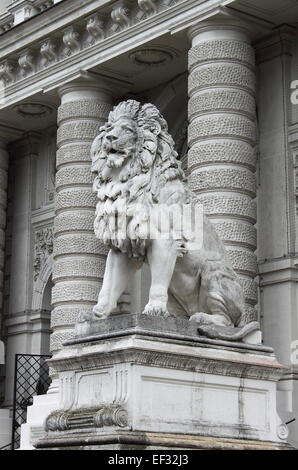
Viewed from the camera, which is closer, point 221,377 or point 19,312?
point 221,377

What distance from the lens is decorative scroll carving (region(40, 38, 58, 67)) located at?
23.2 metres

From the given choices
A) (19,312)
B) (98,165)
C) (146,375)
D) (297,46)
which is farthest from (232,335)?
(19,312)

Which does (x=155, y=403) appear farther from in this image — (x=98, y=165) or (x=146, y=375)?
(x=98, y=165)

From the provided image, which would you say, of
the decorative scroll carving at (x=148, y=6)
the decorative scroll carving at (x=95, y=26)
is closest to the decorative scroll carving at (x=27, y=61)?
the decorative scroll carving at (x=95, y=26)

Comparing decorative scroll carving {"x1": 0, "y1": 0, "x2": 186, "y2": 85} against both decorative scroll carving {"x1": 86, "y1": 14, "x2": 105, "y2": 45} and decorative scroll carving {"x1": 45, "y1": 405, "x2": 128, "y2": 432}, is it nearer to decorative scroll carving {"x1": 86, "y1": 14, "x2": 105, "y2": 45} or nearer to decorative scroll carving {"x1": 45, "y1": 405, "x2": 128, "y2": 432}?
decorative scroll carving {"x1": 86, "y1": 14, "x2": 105, "y2": 45}

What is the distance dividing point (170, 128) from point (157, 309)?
11.8 meters

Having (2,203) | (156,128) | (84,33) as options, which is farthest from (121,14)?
(156,128)

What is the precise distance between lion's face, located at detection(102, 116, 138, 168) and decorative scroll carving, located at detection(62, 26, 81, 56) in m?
10.6

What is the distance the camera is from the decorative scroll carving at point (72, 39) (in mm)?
22625

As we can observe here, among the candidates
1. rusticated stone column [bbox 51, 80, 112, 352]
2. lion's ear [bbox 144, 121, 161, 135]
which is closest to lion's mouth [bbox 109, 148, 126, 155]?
lion's ear [bbox 144, 121, 161, 135]

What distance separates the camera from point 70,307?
21750mm

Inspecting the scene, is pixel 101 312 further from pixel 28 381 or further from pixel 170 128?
pixel 28 381

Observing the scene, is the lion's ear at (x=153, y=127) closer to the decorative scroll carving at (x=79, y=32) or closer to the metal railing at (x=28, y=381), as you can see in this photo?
the decorative scroll carving at (x=79, y=32)
